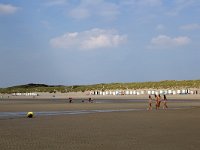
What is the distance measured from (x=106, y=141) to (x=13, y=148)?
314cm

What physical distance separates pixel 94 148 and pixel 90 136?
8.87 ft

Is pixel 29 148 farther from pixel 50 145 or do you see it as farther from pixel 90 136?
pixel 90 136

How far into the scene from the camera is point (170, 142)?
1259 centimetres

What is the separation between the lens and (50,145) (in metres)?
11.9

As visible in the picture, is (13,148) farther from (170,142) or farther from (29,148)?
(170,142)

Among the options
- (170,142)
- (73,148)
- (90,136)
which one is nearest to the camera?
(73,148)

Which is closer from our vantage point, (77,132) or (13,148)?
(13,148)

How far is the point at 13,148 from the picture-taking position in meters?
11.4

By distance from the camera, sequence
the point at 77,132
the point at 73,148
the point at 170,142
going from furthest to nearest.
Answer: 1. the point at 77,132
2. the point at 170,142
3. the point at 73,148

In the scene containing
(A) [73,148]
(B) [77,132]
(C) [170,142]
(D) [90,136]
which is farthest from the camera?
(B) [77,132]

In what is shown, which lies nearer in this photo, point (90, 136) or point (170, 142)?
point (170, 142)

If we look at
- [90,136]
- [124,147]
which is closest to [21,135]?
[90,136]

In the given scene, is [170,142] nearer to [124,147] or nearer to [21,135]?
[124,147]

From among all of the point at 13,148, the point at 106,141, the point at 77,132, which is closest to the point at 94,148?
the point at 106,141
